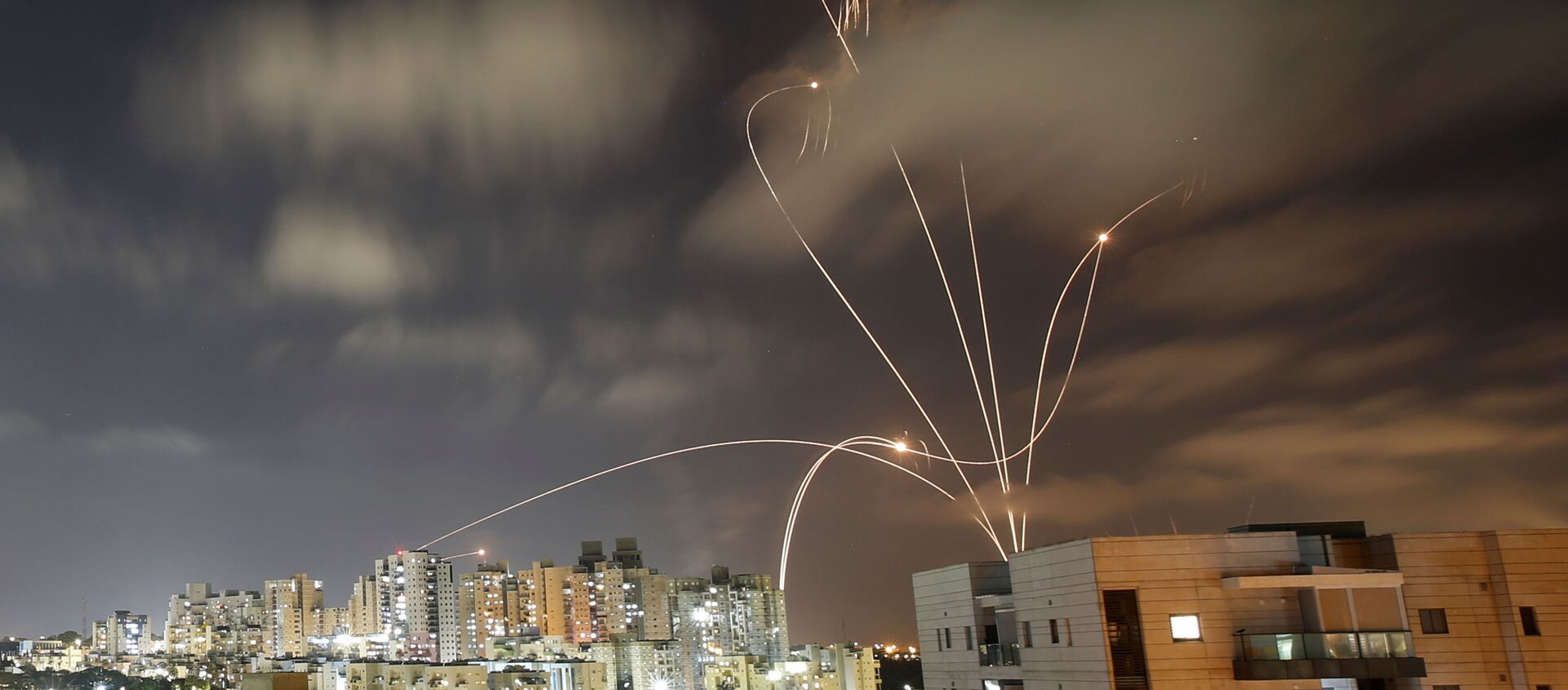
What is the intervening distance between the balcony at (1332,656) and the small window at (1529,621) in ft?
8.36

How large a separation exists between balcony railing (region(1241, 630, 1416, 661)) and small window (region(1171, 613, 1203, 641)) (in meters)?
0.91

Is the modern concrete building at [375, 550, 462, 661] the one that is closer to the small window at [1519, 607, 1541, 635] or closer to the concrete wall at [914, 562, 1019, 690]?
the concrete wall at [914, 562, 1019, 690]

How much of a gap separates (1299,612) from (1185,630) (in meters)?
1.99

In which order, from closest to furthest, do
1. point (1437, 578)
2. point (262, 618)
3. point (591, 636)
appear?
point (1437, 578), point (591, 636), point (262, 618)

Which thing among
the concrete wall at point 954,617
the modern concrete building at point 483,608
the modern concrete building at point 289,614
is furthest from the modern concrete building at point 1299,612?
the modern concrete building at point 289,614

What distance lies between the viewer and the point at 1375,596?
20.5 m

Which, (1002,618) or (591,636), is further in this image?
(591,636)

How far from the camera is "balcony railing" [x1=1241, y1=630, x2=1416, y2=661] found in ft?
65.7

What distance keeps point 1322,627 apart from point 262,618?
17543 centimetres

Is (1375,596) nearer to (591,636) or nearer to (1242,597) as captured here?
(1242,597)

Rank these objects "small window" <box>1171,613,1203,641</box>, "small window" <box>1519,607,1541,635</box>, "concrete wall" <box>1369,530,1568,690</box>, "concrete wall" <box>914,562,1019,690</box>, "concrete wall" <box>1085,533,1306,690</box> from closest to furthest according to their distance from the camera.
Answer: "concrete wall" <box>1085,533,1306,690</box> → "small window" <box>1171,613,1203,641</box> → "concrete wall" <box>1369,530,1568,690</box> → "small window" <box>1519,607,1541,635</box> → "concrete wall" <box>914,562,1019,690</box>

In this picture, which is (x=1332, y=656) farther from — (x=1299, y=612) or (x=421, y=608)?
(x=421, y=608)

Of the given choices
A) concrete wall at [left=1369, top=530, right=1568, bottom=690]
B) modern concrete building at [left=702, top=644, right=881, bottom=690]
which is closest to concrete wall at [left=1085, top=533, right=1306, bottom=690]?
concrete wall at [left=1369, top=530, right=1568, bottom=690]

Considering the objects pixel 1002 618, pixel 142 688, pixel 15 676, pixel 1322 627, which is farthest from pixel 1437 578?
pixel 15 676
